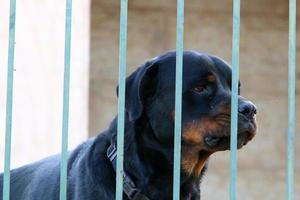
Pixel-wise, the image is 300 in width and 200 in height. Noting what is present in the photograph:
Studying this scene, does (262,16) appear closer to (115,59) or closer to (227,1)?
(227,1)

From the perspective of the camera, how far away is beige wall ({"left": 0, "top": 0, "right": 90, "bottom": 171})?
577 centimetres

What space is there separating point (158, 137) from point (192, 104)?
0.75 ft

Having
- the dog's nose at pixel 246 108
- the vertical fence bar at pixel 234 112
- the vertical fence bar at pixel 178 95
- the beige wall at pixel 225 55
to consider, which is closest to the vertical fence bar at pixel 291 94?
the vertical fence bar at pixel 234 112

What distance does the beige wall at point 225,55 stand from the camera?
30.9 ft

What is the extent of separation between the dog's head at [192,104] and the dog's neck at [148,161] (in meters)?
0.04

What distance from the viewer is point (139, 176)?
4.00m

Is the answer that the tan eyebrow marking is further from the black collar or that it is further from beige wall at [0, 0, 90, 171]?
beige wall at [0, 0, 90, 171]

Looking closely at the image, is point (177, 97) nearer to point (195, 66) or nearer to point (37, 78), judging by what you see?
point (195, 66)

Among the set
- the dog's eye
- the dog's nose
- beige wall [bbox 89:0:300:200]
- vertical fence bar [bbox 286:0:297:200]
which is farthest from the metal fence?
beige wall [bbox 89:0:300:200]

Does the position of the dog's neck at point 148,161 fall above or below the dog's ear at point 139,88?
below

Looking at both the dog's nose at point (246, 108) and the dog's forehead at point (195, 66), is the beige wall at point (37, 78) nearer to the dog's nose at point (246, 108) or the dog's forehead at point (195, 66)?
the dog's forehead at point (195, 66)

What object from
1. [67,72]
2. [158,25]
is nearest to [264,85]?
[158,25]

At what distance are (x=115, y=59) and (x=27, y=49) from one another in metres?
3.49

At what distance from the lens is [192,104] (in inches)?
155
